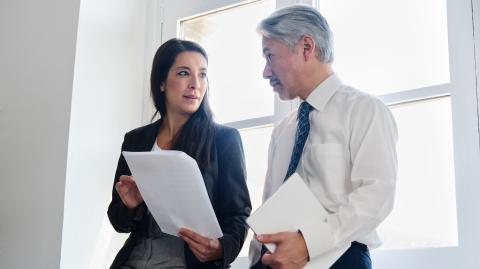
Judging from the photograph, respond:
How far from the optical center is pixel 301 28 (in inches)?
63.6

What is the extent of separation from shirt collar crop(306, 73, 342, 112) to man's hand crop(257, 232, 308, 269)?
1.16 feet

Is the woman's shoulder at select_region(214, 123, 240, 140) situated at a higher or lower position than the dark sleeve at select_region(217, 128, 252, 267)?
higher

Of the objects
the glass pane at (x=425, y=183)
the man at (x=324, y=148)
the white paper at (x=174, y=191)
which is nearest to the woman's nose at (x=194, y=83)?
the man at (x=324, y=148)

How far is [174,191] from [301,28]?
1.54ft

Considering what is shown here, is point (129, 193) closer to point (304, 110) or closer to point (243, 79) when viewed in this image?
point (304, 110)

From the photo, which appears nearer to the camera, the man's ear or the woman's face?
the man's ear

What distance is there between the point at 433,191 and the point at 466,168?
0.12 m

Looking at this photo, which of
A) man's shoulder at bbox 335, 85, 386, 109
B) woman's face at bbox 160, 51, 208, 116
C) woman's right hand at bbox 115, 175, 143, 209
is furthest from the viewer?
woman's face at bbox 160, 51, 208, 116

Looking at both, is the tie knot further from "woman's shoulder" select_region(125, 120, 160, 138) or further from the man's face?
"woman's shoulder" select_region(125, 120, 160, 138)

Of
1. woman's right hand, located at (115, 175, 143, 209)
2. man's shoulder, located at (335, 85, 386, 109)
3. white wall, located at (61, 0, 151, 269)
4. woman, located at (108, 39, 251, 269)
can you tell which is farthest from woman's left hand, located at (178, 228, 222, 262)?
white wall, located at (61, 0, 151, 269)

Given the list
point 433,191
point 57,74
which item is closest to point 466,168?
point 433,191

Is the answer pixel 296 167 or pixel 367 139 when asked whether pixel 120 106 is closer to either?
pixel 296 167

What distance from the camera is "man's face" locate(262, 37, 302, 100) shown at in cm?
163

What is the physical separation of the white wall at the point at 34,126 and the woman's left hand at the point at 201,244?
2.71ft
